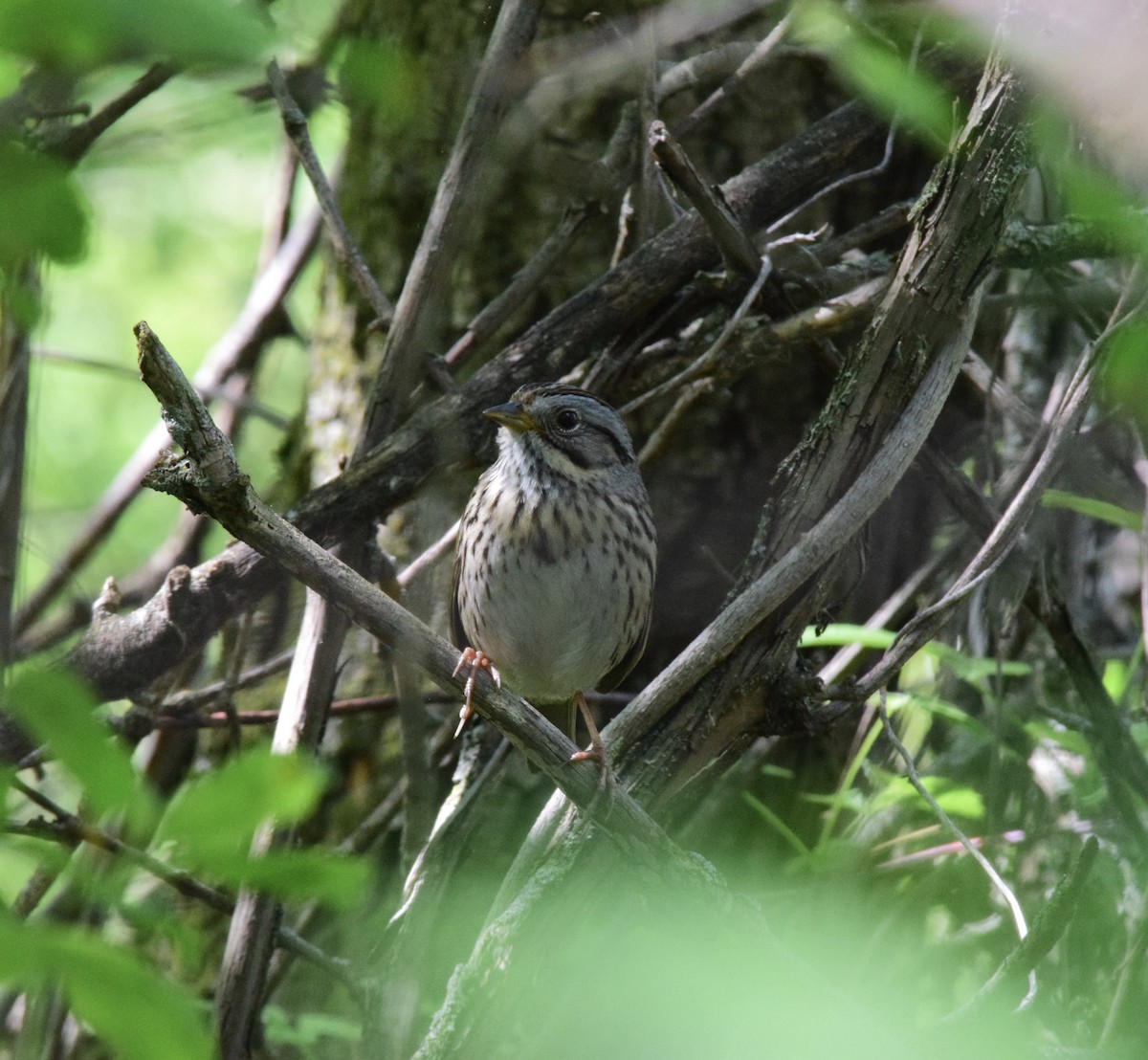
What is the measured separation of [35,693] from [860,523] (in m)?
1.82

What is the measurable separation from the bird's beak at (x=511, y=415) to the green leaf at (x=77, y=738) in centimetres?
201

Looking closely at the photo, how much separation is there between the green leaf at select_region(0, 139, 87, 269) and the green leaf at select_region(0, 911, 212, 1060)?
646mm

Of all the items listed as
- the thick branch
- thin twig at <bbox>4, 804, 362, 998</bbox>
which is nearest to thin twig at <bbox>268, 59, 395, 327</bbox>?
the thick branch

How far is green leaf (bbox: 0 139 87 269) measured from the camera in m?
1.12

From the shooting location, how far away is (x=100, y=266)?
6301 millimetres

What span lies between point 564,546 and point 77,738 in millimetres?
2252

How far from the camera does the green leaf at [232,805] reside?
38.5 inches

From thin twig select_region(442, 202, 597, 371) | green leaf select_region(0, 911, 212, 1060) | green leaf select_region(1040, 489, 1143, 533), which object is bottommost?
green leaf select_region(1040, 489, 1143, 533)

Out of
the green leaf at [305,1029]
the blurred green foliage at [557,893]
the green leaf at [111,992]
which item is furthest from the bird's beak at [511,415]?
the green leaf at [111,992]

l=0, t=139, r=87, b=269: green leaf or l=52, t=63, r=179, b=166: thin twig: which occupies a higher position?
l=52, t=63, r=179, b=166: thin twig

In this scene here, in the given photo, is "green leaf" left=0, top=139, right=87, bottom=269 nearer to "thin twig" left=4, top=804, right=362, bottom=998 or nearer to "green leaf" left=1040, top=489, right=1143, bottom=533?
"thin twig" left=4, top=804, right=362, bottom=998

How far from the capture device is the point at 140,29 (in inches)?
37.3

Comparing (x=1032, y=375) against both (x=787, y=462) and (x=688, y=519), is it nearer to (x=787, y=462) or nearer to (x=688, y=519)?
(x=688, y=519)

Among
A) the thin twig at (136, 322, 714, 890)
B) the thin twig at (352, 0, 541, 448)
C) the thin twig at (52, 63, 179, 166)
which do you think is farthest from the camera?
the thin twig at (52, 63, 179, 166)
